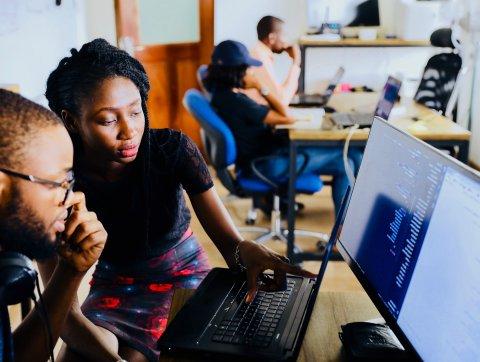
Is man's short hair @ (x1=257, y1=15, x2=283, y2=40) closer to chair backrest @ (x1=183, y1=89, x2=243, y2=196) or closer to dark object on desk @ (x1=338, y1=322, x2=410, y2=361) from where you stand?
chair backrest @ (x1=183, y1=89, x2=243, y2=196)

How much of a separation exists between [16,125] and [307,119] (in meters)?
2.03

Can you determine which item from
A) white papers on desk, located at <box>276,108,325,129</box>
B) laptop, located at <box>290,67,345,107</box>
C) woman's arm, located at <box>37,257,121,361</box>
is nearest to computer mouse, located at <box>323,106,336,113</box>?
laptop, located at <box>290,67,345,107</box>

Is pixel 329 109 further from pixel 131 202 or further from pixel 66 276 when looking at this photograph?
pixel 66 276

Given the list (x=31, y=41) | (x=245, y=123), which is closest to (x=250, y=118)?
(x=245, y=123)

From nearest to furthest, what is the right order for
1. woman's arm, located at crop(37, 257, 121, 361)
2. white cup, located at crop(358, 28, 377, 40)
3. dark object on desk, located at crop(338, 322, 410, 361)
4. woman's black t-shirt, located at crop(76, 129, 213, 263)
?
dark object on desk, located at crop(338, 322, 410, 361) < woman's arm, located at crop(37, 257, 121, 361) < woman's black t-shirt, located at crop(76, 129, 213, 263) < white cup, located at crop(358, 28, 377, 40)

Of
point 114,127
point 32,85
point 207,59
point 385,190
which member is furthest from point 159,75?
point 385,190

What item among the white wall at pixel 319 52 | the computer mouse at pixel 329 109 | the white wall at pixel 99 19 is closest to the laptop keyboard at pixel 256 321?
the computer mouse at pixel 329 109

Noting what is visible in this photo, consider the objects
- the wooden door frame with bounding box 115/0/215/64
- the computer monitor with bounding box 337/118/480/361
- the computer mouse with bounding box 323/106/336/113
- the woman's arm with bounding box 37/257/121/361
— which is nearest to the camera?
the computer monitor with bounding box 337/118/480/361

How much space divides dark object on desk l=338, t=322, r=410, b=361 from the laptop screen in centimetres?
160

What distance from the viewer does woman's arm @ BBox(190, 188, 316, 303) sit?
3.82 ft

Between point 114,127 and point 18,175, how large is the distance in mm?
491

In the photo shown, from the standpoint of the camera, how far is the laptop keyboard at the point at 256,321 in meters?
0.97

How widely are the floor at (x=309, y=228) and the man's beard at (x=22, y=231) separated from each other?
1.46 m

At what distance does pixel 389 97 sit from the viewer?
2506mm
